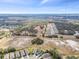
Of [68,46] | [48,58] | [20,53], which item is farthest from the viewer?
[68,46]

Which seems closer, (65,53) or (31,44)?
(65,53)

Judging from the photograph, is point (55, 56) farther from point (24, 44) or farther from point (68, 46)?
point (24, 44)

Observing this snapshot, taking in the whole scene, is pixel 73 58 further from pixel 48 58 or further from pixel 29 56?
pixel 29 56

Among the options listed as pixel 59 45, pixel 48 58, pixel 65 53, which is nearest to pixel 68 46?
pixel 59 45

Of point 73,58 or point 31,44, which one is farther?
point 31,44

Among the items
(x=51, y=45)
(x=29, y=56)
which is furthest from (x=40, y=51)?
(x=51, y=45)

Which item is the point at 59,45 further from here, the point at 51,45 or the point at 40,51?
the point at 40,51

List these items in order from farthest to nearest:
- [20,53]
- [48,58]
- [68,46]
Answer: [68,46] < [20,53] < [48,58]
